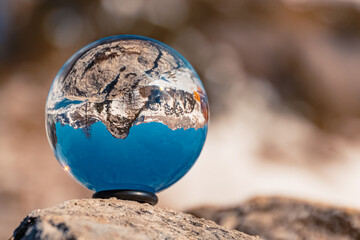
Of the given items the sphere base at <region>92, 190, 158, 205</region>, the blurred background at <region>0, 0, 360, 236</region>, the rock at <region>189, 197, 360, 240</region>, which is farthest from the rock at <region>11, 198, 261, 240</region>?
the blurred background at <region>0, 0, 360, 236</region>

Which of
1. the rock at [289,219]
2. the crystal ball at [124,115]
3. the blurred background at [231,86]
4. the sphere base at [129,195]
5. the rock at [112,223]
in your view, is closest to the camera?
the rock at [112,223]

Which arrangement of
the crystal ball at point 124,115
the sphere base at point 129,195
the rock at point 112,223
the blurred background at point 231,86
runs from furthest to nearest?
the blurred background at point 231,86 → the sphere base at point 129,195 → the crystal ball at point 124,115 → the rock at point 112,223

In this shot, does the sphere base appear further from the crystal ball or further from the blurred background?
the blurred background

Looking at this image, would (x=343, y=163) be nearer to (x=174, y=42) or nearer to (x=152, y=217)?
(x=174, y=42)

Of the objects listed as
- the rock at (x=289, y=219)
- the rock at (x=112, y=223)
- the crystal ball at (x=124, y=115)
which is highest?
the rock at (x=289, y=219)

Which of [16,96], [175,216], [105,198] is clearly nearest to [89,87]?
[105,198]

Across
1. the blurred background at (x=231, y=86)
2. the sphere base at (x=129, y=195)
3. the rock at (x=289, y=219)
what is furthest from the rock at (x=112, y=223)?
the blurred background at (x=231, y=86)

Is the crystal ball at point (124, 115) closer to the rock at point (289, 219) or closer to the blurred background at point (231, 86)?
the rock at point (289, 219)
